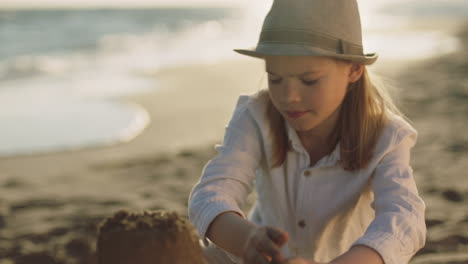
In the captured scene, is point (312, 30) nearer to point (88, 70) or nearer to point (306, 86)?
point (306, 86)

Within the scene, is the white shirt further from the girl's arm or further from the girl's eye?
the girl's eye

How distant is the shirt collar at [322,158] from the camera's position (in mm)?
2166

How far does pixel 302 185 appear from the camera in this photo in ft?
7.23

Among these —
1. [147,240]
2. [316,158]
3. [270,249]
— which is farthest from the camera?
[316,158]

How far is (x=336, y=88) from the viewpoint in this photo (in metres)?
2.01

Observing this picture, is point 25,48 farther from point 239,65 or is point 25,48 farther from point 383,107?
point 383,107

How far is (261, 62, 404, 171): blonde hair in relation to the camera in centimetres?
212

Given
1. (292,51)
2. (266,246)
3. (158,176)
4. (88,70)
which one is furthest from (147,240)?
(88,70)

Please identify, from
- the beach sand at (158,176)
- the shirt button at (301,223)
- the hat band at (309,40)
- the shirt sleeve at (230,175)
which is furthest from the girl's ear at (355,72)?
the beach sand at (158,176)

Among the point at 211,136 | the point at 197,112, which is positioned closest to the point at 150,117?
the point at 197,112

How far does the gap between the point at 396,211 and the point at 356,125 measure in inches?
15.6

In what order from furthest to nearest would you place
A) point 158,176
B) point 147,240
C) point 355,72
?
point 158,176 → point 355,72 → point 147,240

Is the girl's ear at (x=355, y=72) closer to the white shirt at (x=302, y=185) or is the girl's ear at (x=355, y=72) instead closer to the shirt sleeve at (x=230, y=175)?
the white shirt at (x=302, y=185)

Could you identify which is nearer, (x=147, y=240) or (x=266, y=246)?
(x=147, y=240)
